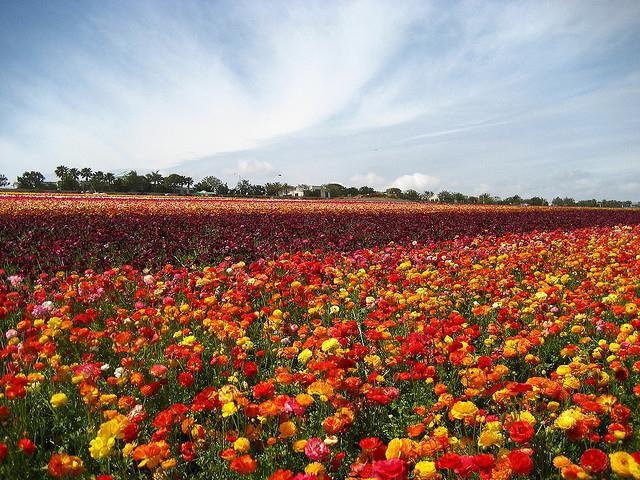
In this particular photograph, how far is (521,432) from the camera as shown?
1604 mm

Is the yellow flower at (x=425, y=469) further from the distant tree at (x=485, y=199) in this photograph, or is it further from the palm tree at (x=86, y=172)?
the palm tree at (x=86, y=172)

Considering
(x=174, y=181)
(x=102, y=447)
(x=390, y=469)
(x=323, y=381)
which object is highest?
(x=174, y=181)

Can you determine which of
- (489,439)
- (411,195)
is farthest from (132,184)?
(489,439)

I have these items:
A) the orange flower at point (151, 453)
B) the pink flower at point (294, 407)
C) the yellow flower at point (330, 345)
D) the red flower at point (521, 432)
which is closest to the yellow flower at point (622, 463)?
the red flower at point (521, 432)

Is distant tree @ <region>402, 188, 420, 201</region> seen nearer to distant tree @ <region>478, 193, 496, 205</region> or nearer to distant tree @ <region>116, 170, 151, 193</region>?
distant tree @ <region>478, 193, 496, 205</region>

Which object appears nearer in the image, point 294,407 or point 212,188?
point 294,407

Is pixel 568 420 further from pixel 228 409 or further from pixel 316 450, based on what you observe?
pixel 228 409

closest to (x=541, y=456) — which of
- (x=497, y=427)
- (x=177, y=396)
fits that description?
(x=497, y=427)

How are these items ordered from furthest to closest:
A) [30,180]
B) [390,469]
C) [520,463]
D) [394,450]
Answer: [30,180]
[394,450]
[520,463]
[390,469]

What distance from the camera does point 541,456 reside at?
6.88ft

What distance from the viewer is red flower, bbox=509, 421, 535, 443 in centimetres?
157

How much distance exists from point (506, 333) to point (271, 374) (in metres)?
2.08

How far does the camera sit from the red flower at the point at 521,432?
1.57 m

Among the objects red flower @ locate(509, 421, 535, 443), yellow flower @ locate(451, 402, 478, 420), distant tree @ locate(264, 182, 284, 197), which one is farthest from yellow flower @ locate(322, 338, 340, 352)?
distant tree @ locate(264, 182, 284, 197)
